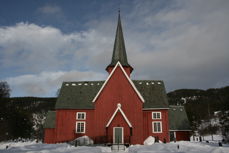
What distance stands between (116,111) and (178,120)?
51.0 ft

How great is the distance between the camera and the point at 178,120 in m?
42.2

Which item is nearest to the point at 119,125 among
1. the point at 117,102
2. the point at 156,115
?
the point at 117,102

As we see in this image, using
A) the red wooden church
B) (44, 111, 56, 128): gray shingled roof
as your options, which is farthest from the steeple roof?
(44, 111, 56, 128): gray shingled roof

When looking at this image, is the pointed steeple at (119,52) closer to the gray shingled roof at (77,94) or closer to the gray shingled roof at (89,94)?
the gray shingled roof at (89,94)

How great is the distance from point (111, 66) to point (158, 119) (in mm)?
11726

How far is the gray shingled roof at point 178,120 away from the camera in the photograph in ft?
135

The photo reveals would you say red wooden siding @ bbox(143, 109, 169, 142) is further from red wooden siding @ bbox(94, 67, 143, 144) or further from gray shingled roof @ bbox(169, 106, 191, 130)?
gray shingled roof @ bbox(169, 106, 191, 130)

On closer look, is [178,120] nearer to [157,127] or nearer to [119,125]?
[157,127]

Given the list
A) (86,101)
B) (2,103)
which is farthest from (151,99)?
(2,103)

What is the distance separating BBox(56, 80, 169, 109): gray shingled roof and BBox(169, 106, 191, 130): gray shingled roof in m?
6.69

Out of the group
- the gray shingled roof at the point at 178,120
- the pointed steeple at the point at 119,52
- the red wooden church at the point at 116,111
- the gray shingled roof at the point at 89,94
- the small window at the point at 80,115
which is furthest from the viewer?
the gray shingled roof at the point at 178,120

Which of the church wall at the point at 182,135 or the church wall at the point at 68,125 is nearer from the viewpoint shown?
the church wall at the point at 68,125

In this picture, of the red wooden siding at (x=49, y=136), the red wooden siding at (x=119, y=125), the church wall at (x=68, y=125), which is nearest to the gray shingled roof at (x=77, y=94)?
the church wall at (x=68, y=125)

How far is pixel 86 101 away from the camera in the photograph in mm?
38938
